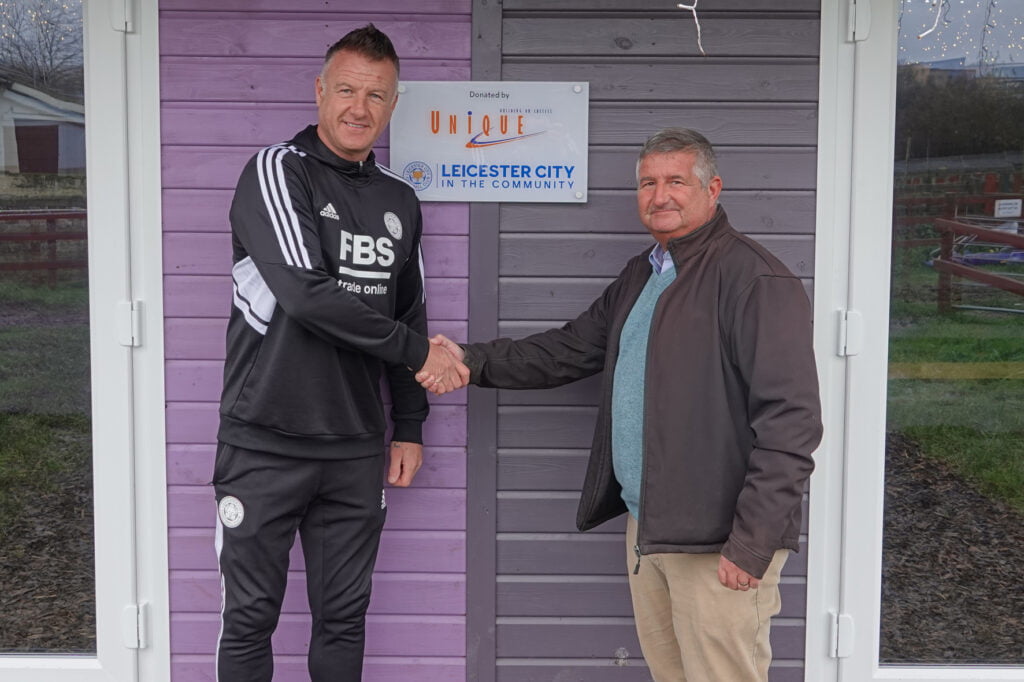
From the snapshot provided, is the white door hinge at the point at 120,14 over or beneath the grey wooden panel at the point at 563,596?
over

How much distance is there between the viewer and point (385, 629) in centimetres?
304

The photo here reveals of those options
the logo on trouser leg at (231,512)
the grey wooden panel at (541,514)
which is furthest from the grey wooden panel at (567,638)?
the logo on trouser leg at (231,512)

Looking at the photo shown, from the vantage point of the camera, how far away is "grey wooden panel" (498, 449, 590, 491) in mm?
2994

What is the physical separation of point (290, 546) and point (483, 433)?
2.15 feet

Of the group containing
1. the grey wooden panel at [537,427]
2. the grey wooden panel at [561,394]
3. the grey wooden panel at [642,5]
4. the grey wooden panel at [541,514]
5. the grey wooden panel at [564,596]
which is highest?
the grey wooden panel at [642,5]

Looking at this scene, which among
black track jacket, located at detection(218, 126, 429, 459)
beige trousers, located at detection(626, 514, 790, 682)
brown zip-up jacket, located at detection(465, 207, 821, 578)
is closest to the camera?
brown zip-up jacket, located at detection(465, 207, 821, 578)

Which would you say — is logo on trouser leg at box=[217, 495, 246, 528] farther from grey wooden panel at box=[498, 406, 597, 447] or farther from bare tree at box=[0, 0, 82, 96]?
bare tree at box=[0, 0, 82, 96]

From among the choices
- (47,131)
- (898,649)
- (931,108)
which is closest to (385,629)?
(898,649)

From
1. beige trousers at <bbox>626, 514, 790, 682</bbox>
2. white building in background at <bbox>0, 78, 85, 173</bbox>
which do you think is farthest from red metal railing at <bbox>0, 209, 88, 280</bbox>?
beige trousers at <bbox>626, 514, 790, 682</bbox>

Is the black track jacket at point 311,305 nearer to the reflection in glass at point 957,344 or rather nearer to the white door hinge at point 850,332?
the white door hinge at point 850,332

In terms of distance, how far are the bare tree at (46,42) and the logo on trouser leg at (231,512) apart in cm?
127

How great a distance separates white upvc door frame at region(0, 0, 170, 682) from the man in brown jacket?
1.31 m

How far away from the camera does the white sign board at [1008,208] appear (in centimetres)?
296

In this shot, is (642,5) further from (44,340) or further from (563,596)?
(44,340)
